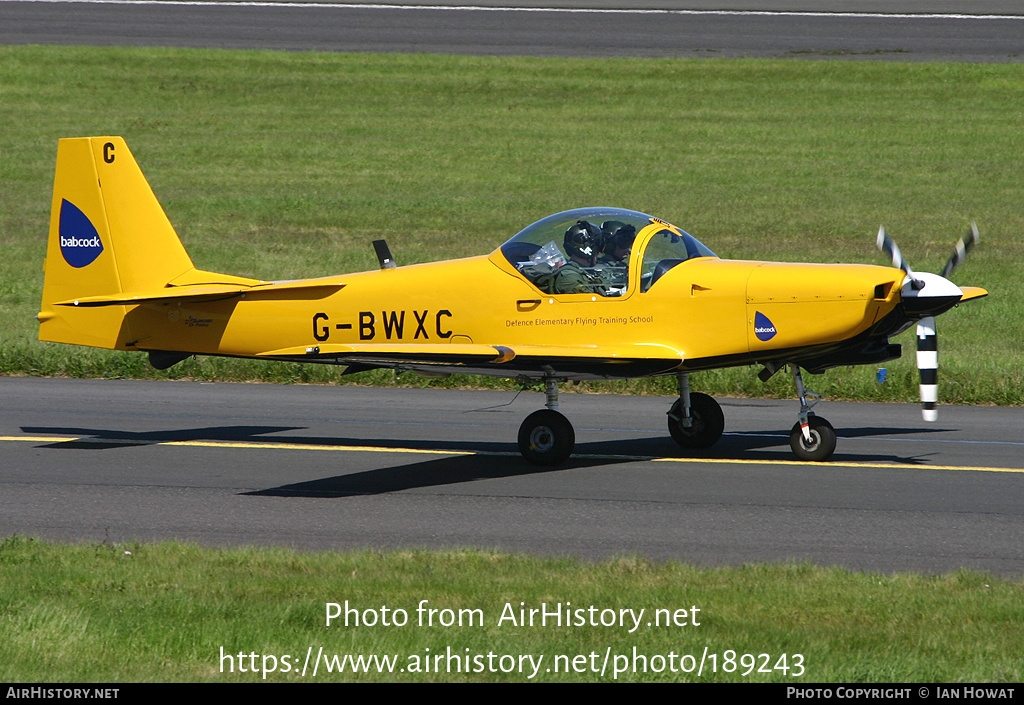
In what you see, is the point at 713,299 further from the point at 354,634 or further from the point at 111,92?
the point at 111,92

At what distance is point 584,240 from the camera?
1080 cm

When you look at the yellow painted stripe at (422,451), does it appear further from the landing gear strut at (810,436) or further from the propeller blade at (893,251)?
the propeller blade at (893,251)

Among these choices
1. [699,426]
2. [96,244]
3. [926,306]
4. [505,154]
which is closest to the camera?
[926,306]

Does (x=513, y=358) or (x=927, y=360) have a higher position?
(x=513, y=358)

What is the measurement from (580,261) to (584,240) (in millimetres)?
204

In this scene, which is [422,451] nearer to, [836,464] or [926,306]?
[836,464]

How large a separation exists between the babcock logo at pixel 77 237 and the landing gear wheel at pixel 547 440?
507 cm

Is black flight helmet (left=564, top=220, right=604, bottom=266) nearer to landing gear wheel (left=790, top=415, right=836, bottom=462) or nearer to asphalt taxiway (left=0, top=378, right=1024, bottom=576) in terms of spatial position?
asphalt taxiway (left=0, top=378, right=1024, bottom=576)

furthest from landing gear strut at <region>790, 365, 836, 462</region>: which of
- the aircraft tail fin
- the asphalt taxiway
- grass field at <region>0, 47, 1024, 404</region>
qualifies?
the aircraft tail fin

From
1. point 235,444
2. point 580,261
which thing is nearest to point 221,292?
point 235,444

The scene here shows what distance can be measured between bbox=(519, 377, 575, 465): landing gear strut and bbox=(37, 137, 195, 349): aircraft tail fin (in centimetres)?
432

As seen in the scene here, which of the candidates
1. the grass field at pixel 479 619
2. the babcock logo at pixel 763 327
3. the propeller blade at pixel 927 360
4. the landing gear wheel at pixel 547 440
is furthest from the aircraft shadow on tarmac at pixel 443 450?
the grass field at pixel 479 619

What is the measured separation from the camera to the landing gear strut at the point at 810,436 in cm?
1087

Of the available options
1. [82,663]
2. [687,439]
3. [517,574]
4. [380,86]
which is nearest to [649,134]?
[380,86]
